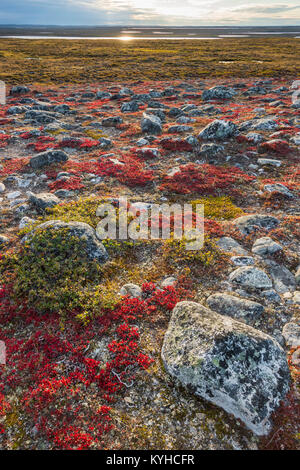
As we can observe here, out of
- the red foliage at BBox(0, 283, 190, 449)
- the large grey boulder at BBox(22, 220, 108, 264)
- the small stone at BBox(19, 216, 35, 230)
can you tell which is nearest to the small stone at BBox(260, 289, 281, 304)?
the red foliage at BBox(0, 283, 190, 449)

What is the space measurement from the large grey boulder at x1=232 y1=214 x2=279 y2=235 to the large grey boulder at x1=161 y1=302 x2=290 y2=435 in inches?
205

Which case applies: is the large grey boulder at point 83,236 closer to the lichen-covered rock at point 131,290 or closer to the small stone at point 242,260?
the lichen-covered rock at point 131,290

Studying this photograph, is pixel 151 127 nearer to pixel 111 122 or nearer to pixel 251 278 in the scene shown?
pixel 111 122

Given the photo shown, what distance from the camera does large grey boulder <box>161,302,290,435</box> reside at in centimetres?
490

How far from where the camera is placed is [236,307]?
7.15 meters

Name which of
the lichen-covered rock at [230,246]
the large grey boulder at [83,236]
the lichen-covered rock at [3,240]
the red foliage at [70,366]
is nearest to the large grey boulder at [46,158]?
the lichen-covered rock at [3,240]

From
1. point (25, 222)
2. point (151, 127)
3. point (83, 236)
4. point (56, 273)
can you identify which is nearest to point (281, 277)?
point (83, 236)

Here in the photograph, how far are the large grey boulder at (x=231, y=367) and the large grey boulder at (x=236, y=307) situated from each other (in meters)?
1.04

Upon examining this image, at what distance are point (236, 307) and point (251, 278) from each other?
4.25 ft

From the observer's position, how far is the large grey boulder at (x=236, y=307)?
6.99 meters

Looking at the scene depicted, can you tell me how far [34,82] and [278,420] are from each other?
58693 millimetres

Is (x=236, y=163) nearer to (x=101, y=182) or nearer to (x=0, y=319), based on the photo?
(x=101, y=182)

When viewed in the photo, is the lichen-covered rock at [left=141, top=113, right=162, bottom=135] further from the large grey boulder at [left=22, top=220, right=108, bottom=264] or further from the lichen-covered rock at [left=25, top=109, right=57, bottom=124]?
the large grey boulder at [left=22, top=220, right=108, bottom=264]
